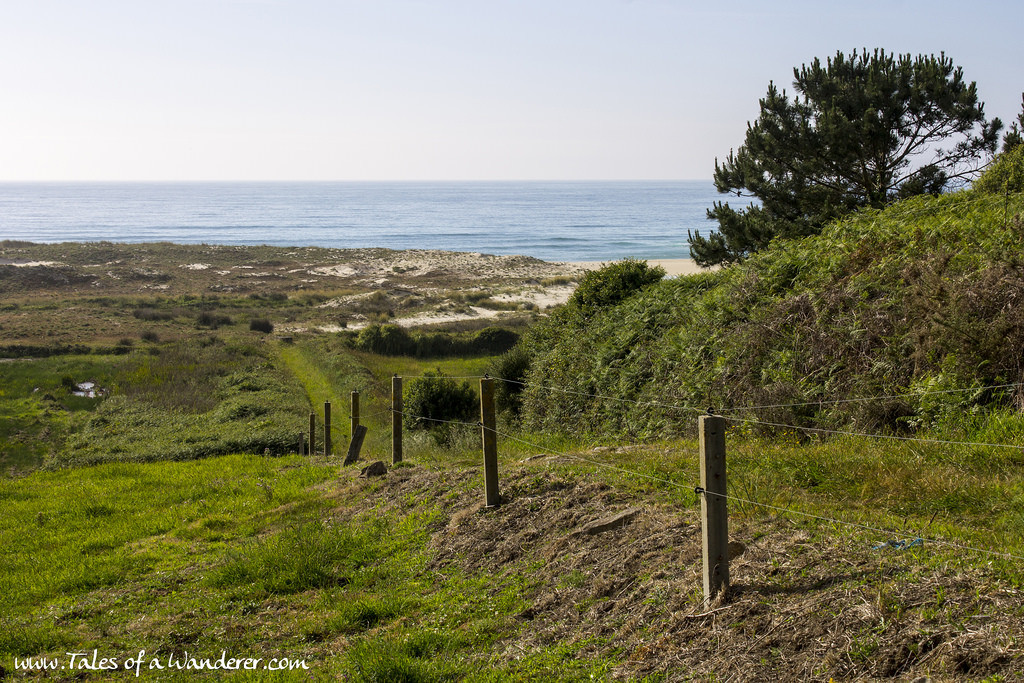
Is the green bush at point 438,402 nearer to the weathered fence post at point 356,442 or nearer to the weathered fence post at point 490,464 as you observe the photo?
the weathered fence post at point 356,442

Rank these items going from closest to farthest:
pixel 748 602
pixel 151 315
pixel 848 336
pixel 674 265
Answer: pixel 748 602
pixel 848 336
pixel 151 315
pixel 674 265

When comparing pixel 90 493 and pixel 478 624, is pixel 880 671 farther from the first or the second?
pixel 90 493

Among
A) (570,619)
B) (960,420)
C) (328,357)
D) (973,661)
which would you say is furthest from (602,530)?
(328,357)

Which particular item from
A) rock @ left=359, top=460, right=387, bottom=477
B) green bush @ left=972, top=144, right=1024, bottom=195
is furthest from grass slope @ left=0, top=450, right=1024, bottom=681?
green bush @ left=972, top=144, right=1024, bottom=195

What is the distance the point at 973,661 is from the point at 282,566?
22.4 ft

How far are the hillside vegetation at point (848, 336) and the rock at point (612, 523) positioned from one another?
264 cm

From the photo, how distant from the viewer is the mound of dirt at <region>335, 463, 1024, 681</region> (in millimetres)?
3988

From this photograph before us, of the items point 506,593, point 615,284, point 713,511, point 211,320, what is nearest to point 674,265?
point 211,320

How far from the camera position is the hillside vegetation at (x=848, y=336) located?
8.80 metres

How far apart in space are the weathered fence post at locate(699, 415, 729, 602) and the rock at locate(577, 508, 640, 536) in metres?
1.80

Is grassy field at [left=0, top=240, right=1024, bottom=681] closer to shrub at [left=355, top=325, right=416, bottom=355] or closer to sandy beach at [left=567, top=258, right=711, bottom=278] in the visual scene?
shrub at [left=355, top=325, right=416, bottom=355]

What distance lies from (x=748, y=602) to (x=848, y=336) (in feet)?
22.4

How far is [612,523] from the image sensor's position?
22.5 ft

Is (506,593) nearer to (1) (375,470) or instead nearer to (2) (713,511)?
(2) (713,511)
